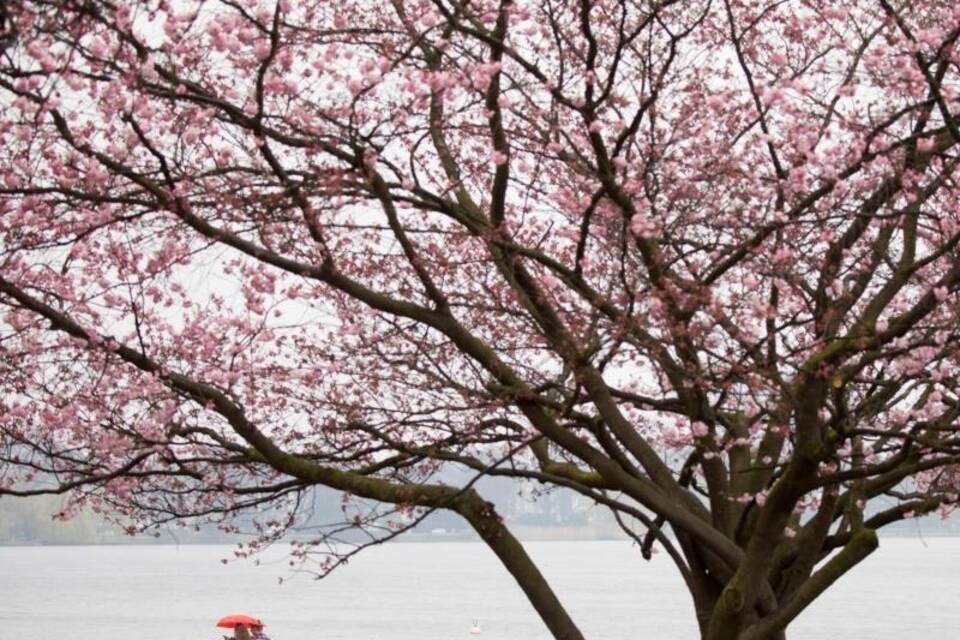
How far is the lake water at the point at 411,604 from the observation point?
70188 mm

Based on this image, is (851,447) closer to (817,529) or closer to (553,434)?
(817,529)

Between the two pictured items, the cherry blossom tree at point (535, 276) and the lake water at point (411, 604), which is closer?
the cherry blossom tree at point (535, 276)

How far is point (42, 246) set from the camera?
9.56 meters

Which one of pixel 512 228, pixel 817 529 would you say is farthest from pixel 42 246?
pixel 817 529

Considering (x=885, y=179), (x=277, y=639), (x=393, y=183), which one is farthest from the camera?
(x=277, y=639)

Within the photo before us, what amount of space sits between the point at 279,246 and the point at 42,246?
148 centimetres

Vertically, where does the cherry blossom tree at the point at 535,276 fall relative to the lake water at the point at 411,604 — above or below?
below

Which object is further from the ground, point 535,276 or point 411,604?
point 411,604

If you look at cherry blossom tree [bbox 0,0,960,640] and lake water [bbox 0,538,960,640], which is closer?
cherry blossom tree [bbox 0,0,960,640]

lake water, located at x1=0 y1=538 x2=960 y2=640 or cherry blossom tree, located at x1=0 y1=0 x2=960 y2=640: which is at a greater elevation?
lake water, located at x1=0 y1=538 x2=960 y2=640

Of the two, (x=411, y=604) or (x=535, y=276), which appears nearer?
(x=535, y=276)

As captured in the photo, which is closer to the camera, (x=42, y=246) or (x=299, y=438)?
(x=42, y=246)

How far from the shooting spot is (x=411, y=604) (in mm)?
94312

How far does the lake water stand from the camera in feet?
230
